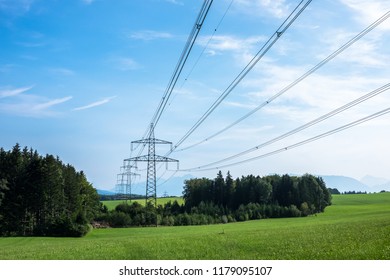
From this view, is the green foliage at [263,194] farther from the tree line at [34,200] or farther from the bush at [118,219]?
the tree line at [34,200]

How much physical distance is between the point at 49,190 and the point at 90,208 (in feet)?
76.2

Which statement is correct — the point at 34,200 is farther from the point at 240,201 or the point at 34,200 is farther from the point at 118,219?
the point at 240,201

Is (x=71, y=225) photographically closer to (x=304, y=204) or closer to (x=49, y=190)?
(x=49, y=190)

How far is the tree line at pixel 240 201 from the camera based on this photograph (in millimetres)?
118688

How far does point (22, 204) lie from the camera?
95.0 metres

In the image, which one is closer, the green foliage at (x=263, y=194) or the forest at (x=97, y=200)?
the forest at (x=97, y=200)

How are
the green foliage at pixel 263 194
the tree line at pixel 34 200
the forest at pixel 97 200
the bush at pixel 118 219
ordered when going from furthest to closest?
1. the green foliage at pixel 263 194
2. the bush at pixel 118 219
3. the forest at pixel 97 200
4. the tree line at pixel 34 200

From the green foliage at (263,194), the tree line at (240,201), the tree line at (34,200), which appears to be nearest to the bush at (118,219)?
the tree line at (240,201)

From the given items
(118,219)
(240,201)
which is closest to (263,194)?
(240,201)

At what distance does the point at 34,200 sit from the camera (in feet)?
317

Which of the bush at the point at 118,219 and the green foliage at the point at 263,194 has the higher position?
the green foliage at the point at 263,194

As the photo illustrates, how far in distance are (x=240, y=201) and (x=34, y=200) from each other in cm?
7602

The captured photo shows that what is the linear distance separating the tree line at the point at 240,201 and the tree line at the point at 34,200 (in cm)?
2055
